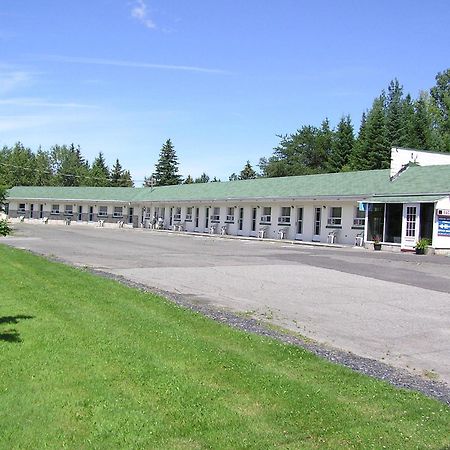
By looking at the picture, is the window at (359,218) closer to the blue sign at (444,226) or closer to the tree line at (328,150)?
the blue sign at (444,226)

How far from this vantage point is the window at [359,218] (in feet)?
105

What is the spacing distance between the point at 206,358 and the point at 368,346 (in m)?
2.39

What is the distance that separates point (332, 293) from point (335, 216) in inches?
928

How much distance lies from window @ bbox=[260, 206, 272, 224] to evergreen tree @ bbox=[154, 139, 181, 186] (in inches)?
1983

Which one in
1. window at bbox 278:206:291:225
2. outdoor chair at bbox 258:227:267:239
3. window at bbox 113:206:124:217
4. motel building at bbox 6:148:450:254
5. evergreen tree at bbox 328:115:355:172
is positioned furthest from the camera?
evergreen tree at bbox 328:115:355:172

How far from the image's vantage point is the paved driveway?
23.3 feet

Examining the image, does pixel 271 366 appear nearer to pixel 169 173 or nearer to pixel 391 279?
pixel 391 279

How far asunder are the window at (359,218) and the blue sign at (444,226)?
6.02 metres

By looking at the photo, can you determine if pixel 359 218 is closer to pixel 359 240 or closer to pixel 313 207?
pixel 359 240

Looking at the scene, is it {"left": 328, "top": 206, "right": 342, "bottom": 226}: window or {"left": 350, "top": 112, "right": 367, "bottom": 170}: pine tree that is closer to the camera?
{"left": 328, "top": 206, "right": 342, "bottom": 226}: window

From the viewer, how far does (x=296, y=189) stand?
126 feet

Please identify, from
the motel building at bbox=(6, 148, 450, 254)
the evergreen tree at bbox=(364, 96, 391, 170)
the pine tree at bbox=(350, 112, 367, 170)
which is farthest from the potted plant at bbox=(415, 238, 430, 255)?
the pine tree at bbox=(350, 112, 367, 170)

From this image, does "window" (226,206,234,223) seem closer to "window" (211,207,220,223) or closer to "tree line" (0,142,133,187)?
"window" (211,207,220,223)

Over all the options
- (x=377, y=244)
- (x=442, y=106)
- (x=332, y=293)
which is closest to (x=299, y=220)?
(x=377, y=244)
